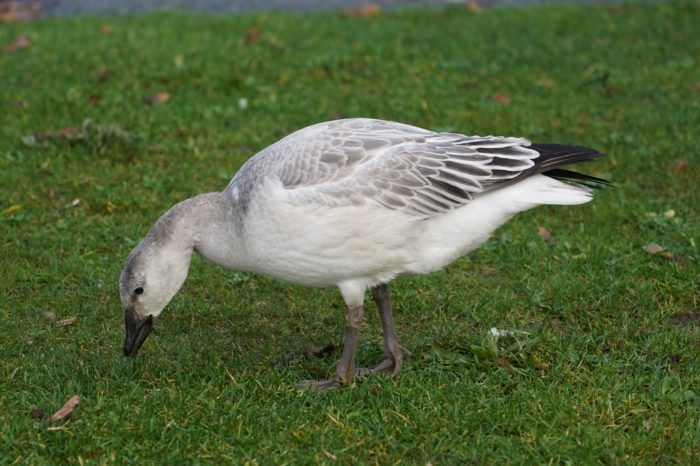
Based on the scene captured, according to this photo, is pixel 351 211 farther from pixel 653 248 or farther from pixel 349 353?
pixel 653 248

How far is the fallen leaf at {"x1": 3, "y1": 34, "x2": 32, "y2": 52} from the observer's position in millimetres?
10383

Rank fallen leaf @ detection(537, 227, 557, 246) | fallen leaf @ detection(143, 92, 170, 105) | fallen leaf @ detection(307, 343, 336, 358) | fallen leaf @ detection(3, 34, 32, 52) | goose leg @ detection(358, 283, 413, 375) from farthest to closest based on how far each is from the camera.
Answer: fallen leaf @ detection(3, 34, 32, 52) → fallen leaf @ detection(143, 92, 170, 105) → fallen leaf @ detection(537, 227, 557, 246) → fallen leaf @ detection(307, 343, 336, 358) → goose leg @ detection(358, 283, 413, 375)

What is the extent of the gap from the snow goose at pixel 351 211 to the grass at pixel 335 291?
44 cm

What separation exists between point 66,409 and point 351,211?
1.61m

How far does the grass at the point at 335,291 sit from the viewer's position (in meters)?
4.50

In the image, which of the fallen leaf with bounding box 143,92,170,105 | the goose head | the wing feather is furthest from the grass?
the wing feather

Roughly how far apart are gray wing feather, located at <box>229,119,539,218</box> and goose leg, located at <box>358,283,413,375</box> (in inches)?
25.5

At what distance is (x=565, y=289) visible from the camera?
19.6 feet

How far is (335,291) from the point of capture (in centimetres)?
633

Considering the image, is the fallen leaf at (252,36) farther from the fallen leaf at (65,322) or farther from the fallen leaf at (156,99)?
the fallen leaf at (65,322)

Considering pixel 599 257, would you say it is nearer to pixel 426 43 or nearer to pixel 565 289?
pixel 565 289

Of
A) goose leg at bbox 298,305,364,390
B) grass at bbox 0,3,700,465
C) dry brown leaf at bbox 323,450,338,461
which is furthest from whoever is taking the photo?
goose leg at bbox 298,305,364,390

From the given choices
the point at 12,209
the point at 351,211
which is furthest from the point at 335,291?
the point at 12,209

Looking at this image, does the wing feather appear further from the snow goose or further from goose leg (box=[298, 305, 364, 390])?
goose leg (box=[298, 305, 364, 390])
